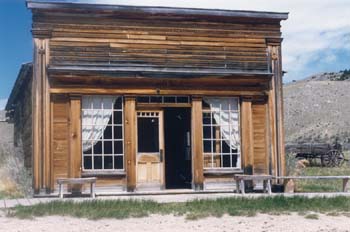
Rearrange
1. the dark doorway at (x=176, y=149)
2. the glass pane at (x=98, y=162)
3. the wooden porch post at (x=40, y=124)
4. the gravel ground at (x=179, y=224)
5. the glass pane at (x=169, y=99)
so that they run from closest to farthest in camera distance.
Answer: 1. the gravel ground at (x=179, y=224)
2. the wooden porch post at (x=40, y=124)
3. the glass pane at (x=98, y=162)
4. the glass pane at (x=169, y=99)
5. the dark doorway at (x=176, y=149)

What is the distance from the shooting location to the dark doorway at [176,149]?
18.2m

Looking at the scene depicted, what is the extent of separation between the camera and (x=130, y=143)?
50.7 ft

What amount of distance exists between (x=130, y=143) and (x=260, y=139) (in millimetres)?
3729

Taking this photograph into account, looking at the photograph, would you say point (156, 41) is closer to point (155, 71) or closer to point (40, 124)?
point (155, 71)

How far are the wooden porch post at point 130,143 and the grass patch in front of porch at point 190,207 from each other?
2.43 m

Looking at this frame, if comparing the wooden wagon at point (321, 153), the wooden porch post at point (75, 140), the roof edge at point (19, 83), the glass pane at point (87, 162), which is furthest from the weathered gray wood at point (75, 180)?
the wooden wagon at point (321, 153)

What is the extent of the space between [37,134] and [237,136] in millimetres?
5421

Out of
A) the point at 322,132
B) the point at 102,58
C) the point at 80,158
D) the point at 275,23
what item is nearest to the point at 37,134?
the point at 80,158

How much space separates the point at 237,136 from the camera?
16.3m

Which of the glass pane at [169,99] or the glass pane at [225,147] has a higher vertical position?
the glass pane at [169,99]

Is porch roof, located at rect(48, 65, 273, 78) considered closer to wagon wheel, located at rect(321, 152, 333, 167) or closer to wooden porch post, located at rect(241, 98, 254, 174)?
wooden porch post, located at rect(241, 98, 254, 174)

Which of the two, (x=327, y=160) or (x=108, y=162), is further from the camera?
(x=327, y=160)

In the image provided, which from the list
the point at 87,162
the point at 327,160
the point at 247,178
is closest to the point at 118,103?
the point at 87,162

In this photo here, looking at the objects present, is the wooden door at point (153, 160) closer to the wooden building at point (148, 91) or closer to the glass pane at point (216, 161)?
the wooden building at point (148, 91)
